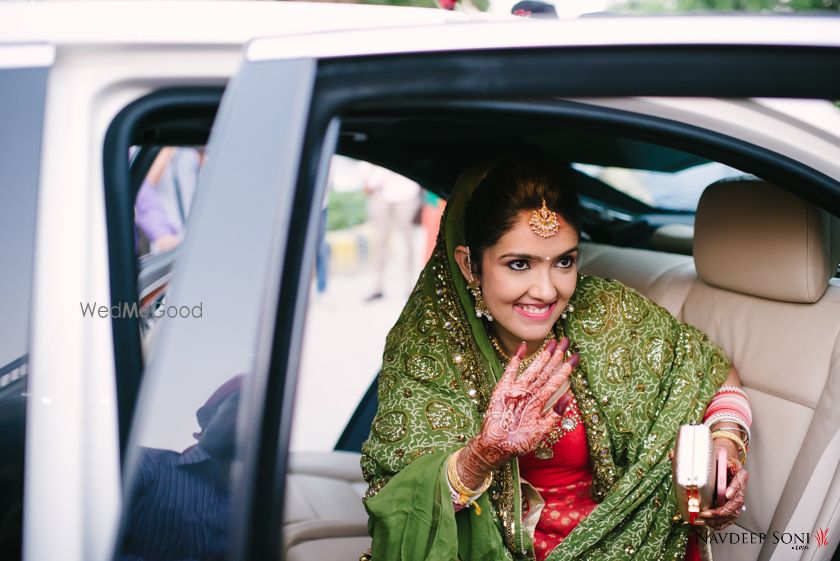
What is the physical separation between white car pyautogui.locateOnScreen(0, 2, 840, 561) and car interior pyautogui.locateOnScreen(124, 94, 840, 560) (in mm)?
161

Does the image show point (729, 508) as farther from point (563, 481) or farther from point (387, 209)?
point (387, 209)

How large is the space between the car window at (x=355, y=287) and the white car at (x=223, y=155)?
6.12 ft


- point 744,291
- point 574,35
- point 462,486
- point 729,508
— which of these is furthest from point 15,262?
point 744,291

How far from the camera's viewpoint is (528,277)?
1718 mm

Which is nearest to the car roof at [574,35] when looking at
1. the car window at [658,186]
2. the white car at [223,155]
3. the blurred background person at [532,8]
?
the white car at [223,155]

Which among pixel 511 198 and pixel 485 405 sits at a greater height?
pixel 511 198

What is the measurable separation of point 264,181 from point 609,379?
115cm

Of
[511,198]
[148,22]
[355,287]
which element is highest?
[355,287]

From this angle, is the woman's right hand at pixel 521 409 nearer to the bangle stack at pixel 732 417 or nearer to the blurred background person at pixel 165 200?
the bangle stack at pixel 732 417

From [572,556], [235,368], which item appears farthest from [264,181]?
[572,556]

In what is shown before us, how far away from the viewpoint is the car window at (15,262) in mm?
974

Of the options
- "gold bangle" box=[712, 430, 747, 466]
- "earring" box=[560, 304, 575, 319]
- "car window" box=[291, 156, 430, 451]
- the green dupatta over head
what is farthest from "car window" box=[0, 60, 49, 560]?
"car window" box=[291, 156, 430, 451]

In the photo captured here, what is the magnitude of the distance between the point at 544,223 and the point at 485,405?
446 mm

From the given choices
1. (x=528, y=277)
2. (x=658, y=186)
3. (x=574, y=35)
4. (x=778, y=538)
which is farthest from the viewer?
(x=658, y=186)
